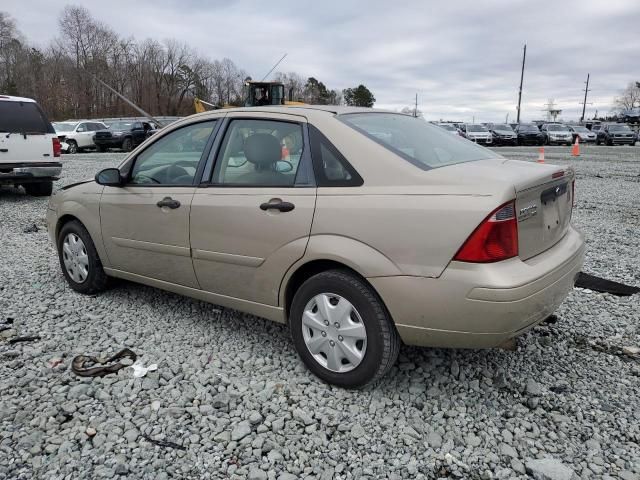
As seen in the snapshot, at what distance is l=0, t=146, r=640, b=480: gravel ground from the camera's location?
93.5 inches

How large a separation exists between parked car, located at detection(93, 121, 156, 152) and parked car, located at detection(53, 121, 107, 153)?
2.28 ft

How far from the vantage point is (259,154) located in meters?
3.26

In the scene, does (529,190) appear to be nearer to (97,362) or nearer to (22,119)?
(97,362)

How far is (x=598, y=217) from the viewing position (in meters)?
8.16

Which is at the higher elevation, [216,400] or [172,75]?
[172,75]

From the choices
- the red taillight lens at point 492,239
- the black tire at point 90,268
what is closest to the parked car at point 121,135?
the black tire at point 90,268

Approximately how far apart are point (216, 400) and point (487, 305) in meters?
1.56

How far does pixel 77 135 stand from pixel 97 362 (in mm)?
26231

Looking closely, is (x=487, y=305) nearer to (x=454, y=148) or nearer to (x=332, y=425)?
(x=332, y=425)

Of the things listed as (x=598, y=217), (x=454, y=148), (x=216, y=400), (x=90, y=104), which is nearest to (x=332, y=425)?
(x=216, y=400)

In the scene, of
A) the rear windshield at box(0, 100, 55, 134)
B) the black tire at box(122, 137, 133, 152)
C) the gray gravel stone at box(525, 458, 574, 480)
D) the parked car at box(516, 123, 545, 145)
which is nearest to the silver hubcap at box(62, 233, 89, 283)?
the gray gravel stone at box(525, 458, 574, 480)

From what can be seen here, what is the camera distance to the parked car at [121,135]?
25922mm

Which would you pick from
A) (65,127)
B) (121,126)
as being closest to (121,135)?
(121,126)

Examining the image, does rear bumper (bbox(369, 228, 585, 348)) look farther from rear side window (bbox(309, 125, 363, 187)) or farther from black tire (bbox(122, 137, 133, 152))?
black tire (bbox(122, 137, 133, 152))
